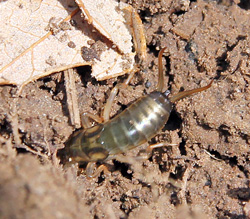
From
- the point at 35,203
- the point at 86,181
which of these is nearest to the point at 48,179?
the point at 35,203

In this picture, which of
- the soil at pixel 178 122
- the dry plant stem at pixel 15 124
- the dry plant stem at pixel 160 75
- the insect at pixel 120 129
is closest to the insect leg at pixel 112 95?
the insect at pixel 120 129

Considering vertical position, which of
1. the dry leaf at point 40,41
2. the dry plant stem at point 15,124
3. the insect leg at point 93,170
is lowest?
the insect leg at point 93,170

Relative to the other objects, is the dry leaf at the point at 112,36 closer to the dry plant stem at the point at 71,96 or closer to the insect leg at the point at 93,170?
the dry plant stem at the point at 71,96

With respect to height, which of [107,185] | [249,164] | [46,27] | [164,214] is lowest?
[249,164]

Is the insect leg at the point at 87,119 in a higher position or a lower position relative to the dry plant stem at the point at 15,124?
lower

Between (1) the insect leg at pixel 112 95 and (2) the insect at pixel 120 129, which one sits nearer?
(2) the insect at pixel 120 129

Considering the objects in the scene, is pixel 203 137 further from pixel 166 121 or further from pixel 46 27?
pixel 46 27

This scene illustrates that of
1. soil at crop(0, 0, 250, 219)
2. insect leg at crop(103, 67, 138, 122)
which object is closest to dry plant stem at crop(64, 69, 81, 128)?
soil at crop(0, 0, 250, 219)
